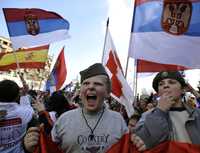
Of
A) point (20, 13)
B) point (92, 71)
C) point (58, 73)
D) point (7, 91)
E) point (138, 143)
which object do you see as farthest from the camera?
point (58, 73)

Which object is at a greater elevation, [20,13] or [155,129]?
[20,13]

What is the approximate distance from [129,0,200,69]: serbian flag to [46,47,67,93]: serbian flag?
5990mm

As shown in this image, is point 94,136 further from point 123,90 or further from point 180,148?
point 123,90

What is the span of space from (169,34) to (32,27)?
4.13 meters

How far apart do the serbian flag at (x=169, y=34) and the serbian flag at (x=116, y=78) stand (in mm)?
957

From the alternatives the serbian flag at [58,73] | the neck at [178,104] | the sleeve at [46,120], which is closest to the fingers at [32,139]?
the neck at [178,104]

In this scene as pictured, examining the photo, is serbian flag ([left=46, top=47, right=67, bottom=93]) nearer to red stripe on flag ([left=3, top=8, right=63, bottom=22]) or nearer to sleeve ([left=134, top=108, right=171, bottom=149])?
red stripe on flag ([left=3, top=8, right=63, bottom=22])

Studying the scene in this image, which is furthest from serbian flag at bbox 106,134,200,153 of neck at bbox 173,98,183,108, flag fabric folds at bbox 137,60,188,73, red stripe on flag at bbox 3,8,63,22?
red stripe on flag at bbox 3,8,63,22

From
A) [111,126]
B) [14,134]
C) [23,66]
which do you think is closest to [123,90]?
[14,134]

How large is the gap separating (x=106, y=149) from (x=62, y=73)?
9128mm

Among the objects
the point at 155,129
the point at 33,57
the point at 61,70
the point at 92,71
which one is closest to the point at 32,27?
the point at 33,57

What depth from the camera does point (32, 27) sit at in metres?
9.42

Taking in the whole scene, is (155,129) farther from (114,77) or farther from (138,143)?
(114,77)

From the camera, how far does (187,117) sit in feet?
10.7
